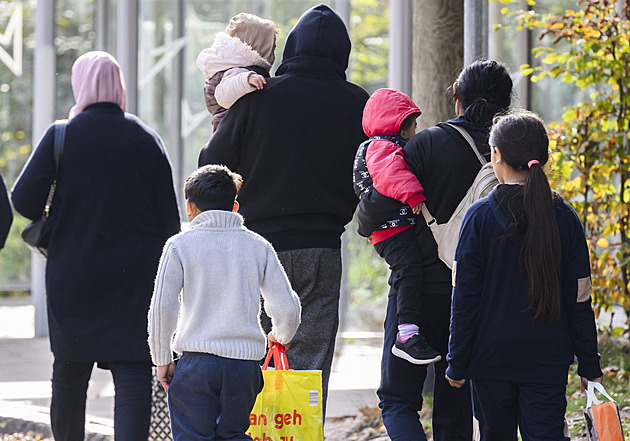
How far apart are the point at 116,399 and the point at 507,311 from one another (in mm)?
1764

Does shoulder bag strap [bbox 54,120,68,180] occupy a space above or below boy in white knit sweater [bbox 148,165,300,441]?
above

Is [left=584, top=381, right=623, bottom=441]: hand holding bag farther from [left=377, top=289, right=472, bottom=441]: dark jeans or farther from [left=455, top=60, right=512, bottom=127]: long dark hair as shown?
[left=455, top=60, right=512, bottom=127]: long dark hair

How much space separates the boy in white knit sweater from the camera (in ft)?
11.0

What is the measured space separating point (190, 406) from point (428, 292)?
997 millimetres

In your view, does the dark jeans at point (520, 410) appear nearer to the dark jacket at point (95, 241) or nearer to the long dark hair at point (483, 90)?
the long dark hair at point (483, 90)

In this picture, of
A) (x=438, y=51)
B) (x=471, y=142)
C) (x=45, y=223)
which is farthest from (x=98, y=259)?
(x=438, y=51)

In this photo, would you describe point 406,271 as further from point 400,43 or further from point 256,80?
point 400,43

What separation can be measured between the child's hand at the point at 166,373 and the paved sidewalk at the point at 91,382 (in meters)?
1.86

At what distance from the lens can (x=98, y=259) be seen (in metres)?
4.21

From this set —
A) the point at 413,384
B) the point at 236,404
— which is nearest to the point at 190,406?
the point at 236,404

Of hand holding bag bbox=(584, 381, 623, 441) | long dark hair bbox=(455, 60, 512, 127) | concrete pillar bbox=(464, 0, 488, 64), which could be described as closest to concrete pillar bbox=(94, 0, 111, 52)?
concrete pillar bbox=(464, 0, 488, 64)

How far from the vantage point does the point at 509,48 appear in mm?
8430

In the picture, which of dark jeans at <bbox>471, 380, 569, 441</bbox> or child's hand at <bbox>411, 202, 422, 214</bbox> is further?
child's hand at <bbox>411, 202, 422, 214</bbox>

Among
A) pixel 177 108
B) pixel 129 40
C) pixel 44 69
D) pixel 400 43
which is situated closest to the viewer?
pixel 129 40
